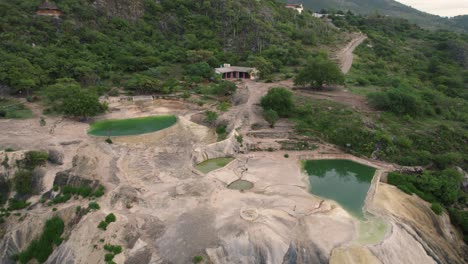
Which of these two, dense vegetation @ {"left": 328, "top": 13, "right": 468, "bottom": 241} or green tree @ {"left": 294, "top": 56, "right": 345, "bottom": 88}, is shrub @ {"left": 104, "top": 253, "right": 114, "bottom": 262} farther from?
green tree @ {"left": 294, "top": 56, "right": 345, "bottom": 88}

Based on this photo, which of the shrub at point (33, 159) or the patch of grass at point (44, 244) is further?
the shrub at point (33, 159)

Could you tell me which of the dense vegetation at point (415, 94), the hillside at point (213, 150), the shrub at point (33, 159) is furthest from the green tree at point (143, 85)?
the dense vegetation at point (415, 94)

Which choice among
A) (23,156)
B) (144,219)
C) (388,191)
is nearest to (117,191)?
(144,219)

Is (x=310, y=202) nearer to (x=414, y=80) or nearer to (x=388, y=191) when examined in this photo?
(x=388, y=191)

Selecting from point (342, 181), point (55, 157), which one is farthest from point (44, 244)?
point (342, 181)

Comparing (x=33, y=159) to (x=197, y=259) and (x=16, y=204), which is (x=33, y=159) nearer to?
(x=16, y=204)

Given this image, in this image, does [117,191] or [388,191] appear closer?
[117,191]

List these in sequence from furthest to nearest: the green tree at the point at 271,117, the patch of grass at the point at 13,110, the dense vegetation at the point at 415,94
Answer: the green tree at the point at 271,117 → the patch of grass at the point at 13,110 → the dense vegetation at the point at 415,94

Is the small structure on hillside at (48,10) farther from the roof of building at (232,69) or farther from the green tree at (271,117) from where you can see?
the green tree at (271,117)

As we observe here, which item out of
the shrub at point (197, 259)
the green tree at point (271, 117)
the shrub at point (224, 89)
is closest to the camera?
the shrub at point (197, 259)
